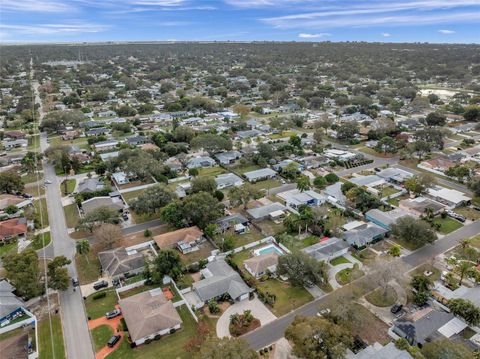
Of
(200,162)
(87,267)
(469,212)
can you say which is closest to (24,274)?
(87,267)

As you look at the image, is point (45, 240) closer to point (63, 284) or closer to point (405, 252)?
point (63, 284)

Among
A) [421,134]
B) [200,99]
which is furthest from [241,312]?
[200,99]

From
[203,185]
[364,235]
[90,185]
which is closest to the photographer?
[364,235]

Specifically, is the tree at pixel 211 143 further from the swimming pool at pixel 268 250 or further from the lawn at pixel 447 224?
the lawn at pixel 447 224

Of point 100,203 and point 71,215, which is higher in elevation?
point 100,203

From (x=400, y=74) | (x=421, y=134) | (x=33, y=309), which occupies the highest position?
(x=400, y=74)

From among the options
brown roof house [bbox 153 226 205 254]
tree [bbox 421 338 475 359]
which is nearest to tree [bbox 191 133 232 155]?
brown roof house [bbox 153 226 205 254]

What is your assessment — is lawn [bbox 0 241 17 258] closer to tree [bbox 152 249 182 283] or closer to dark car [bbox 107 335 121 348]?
tree [bbox 152 249 182 283]

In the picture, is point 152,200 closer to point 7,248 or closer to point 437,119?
point 7,248
